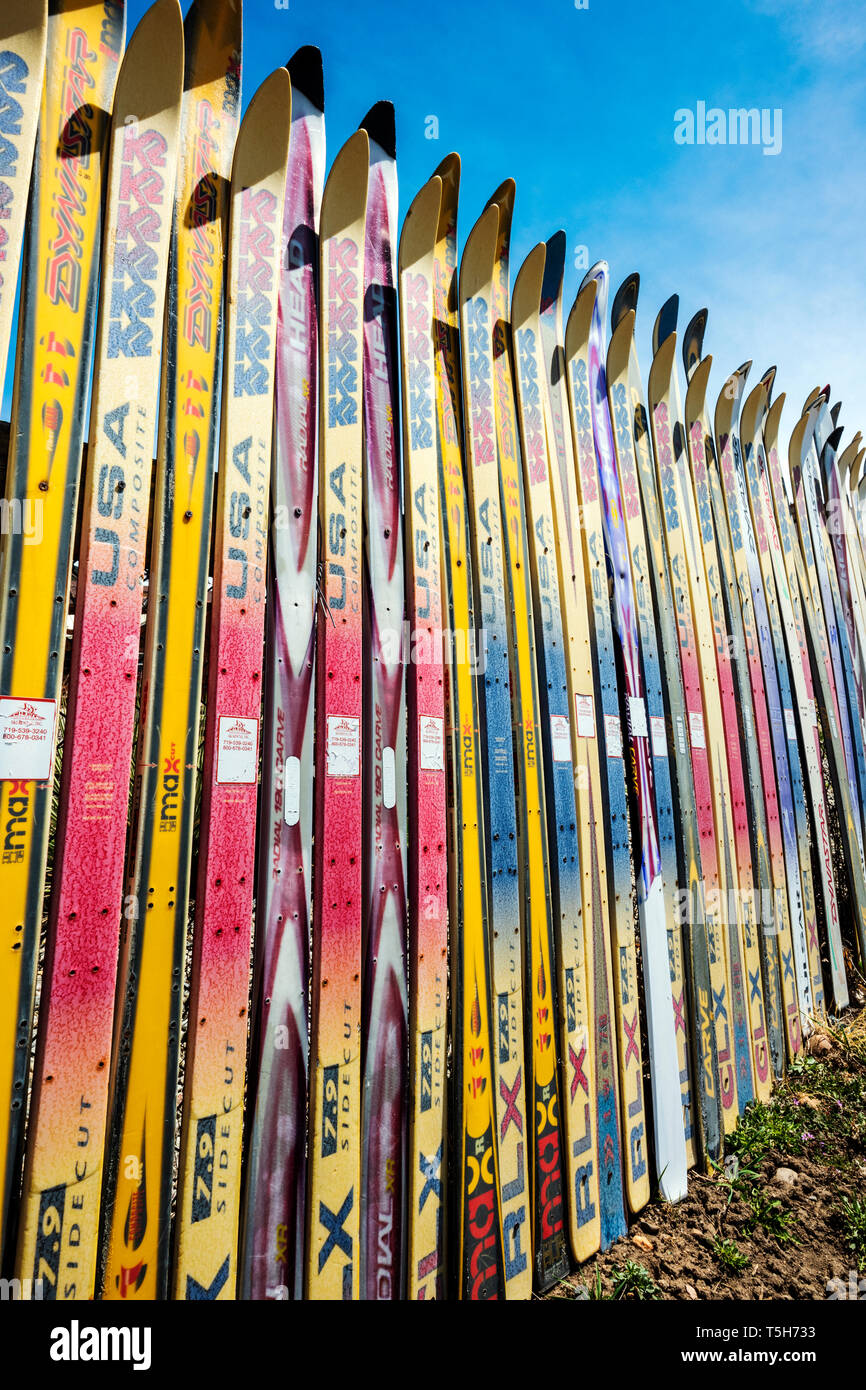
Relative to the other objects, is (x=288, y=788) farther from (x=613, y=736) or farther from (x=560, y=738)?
(x=613, y=736)

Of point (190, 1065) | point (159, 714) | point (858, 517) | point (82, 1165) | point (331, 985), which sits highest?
point (858, 517)

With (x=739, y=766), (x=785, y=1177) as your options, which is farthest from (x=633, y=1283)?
(x=739, y=766)

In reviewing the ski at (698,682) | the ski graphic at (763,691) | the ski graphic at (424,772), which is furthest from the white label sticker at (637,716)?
the ski graphic at (763,691)

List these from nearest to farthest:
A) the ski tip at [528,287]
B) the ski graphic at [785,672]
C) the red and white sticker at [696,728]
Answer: the ski tip at [528,287], the red and white sticker at [696,728], the ski graphic at [785,672]

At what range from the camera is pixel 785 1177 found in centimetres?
298

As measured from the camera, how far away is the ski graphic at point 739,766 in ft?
12.0

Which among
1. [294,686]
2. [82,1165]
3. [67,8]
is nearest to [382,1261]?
[82,1165]

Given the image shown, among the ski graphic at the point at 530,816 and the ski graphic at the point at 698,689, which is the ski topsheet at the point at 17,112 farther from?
the ski graphic at the point at 698,689

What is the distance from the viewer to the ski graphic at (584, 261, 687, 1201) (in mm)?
2943

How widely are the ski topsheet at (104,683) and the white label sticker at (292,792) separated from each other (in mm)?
436

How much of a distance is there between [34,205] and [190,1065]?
2.22 metres

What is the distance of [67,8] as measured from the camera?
5.90 ft

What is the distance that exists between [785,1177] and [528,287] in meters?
4.12

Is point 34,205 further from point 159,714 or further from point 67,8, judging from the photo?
point 159,714
